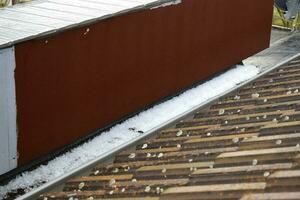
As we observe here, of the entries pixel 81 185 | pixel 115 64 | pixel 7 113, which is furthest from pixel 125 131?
pixel 81 185

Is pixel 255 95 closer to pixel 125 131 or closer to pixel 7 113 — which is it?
pixel 7 113

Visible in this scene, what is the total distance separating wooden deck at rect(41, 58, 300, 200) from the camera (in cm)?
387

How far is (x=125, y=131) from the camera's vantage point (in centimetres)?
1045

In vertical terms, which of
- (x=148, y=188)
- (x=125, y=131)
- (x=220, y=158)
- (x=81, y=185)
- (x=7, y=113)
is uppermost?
(x=220, y=158)

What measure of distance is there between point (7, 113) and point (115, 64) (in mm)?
2779

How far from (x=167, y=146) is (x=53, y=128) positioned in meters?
3.63

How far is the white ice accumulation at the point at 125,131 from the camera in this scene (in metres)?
8.52

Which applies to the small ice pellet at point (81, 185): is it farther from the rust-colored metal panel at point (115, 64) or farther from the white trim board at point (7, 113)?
the rust-colored metal panel at point (115, 64)

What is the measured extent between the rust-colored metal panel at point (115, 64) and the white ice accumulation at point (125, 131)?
0.28 m

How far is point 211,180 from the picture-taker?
4141 mm

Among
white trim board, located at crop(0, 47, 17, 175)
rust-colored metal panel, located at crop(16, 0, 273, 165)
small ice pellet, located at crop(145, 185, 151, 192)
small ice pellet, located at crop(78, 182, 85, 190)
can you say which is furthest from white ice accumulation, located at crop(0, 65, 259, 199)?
small ice pellet, located at crop(145, 185, 151, 192)

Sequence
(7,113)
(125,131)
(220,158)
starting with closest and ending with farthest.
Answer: (220,158), (7,113), (125,131)

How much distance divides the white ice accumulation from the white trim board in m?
0.51

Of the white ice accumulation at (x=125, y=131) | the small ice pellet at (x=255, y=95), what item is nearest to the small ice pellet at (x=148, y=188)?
the small ice pellet at (x=255, y=95)
